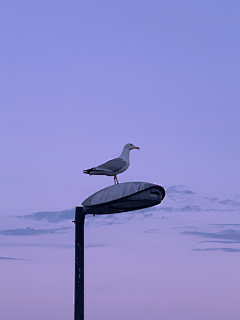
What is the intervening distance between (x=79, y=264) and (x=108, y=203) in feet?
4.82

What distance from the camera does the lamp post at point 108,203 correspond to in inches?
346

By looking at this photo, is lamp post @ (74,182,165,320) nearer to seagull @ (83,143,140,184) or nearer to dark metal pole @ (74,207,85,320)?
dark metal pole @ (74,207,85,320)

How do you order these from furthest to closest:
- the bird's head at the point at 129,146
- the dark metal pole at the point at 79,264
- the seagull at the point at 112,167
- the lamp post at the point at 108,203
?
the bird's head at the point at 129,146, the seagull at the point at 112,167, the dark metal pole at the point at 79,264, the lamp post at the point at 108,203

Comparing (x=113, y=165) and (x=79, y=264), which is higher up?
(x=113, y=165)

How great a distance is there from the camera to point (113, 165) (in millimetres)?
Result: 13078

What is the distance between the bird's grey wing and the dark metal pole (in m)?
3.19

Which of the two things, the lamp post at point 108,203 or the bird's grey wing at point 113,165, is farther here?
the bird's grey wing at point 113,165

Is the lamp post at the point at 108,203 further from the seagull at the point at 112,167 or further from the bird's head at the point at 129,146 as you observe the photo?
the bird's head at the point at 129,146

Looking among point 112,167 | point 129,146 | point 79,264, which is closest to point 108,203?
point 79,264

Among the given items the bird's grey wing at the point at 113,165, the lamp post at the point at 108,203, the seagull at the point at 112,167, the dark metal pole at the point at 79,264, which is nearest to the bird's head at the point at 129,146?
the seagull at the point at 112,167

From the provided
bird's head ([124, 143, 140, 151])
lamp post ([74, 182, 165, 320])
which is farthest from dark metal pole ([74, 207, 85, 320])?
bird's head ([124, 143, 140, 151])

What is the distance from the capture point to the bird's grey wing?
12895mm

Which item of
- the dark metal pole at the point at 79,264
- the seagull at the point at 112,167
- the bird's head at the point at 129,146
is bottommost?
the dark metal pole at the point at 79,264

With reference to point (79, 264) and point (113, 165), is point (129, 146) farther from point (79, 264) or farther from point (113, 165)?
point (79, 264)
